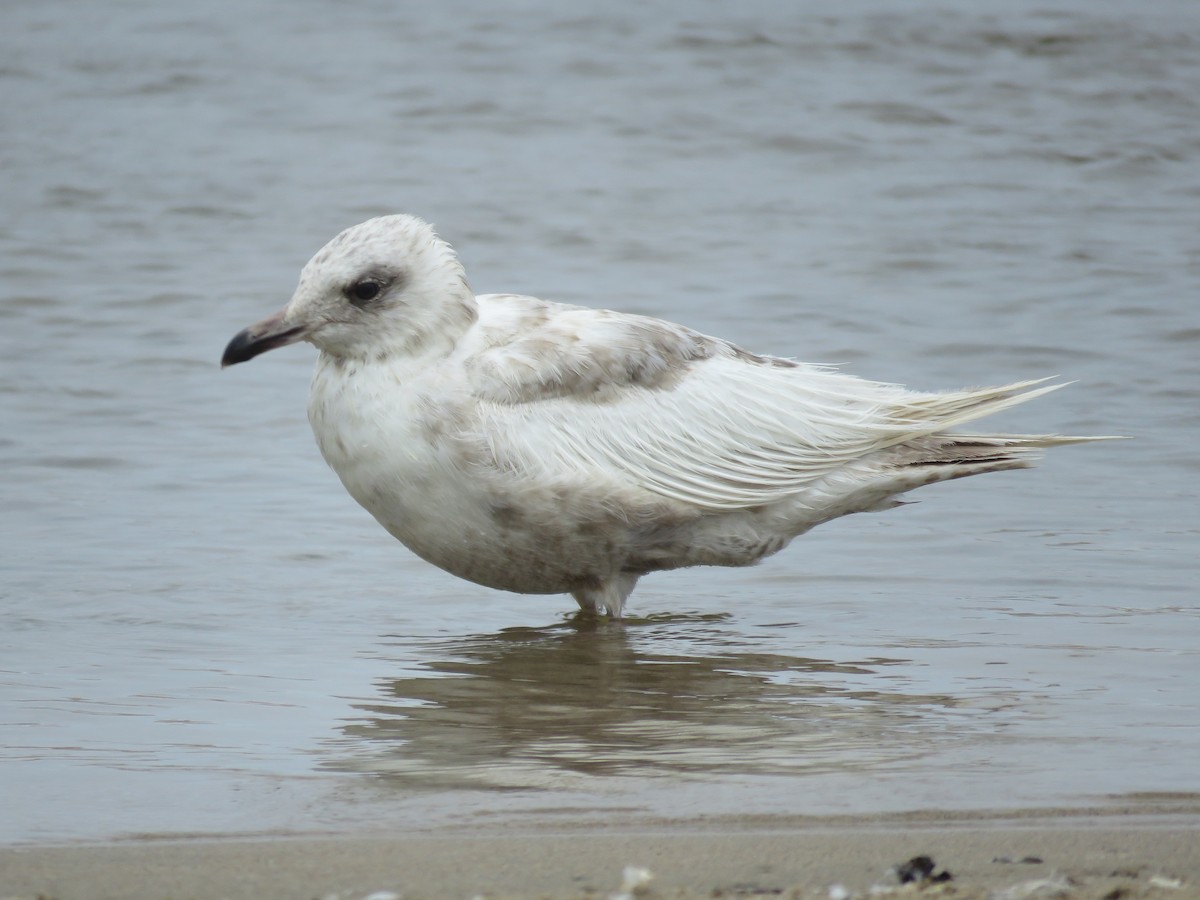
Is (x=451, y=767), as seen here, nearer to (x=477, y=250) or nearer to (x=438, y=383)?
(x=438, y=383)

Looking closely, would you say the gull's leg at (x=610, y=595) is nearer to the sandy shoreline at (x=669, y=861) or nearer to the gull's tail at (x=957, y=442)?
the gull's tail at (x=957, y=442)

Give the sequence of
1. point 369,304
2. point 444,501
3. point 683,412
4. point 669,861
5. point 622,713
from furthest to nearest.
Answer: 1. point 683,412
2. point 369,304
3. point 444,501
4. point 622,713
5. point 669,861

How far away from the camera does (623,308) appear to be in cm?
1077

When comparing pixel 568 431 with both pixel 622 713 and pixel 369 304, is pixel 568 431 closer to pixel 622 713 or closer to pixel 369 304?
pixel 369 304

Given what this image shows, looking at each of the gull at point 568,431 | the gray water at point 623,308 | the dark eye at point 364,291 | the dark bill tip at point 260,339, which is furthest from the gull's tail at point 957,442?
the dark bill tip at point 260,339

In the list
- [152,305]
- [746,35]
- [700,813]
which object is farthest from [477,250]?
[700,813]

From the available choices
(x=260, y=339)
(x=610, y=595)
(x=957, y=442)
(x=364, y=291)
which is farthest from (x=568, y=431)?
(x=957, y=442)

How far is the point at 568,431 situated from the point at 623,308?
5.18m

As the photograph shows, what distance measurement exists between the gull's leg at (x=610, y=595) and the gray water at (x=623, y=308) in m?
0.11

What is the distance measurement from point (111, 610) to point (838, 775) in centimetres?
288

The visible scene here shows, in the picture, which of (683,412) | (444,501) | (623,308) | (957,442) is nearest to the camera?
(444,501)

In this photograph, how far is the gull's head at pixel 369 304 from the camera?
18.2ft

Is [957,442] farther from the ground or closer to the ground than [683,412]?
closer to the ground

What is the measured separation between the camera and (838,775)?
4180 millimetres
